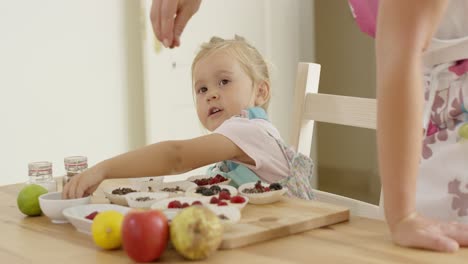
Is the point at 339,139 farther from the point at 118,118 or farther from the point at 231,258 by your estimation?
the point at 231,258

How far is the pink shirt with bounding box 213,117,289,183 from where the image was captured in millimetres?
1648

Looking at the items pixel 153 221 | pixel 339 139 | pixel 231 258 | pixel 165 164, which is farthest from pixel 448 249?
pixel 339 139

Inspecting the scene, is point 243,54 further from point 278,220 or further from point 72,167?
point 278,220

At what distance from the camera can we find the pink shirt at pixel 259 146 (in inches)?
64.9

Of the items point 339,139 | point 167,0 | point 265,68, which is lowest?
point 339,139

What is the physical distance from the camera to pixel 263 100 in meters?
1.98

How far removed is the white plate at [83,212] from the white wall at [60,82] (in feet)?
5.70

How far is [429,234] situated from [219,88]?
96 centimetres

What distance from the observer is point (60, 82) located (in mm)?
3049

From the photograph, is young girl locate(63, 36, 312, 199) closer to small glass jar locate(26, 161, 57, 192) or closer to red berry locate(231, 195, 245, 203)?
small glass jar locate(26, 161, 57, 192)

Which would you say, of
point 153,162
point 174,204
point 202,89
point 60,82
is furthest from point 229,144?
point 60,82

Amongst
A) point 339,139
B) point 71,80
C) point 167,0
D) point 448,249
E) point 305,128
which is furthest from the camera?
point 339,139

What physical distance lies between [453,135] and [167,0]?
1.91 ft

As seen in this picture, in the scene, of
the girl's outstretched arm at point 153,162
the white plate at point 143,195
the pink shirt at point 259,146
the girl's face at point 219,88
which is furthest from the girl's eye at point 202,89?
the white plate at point 143,195
